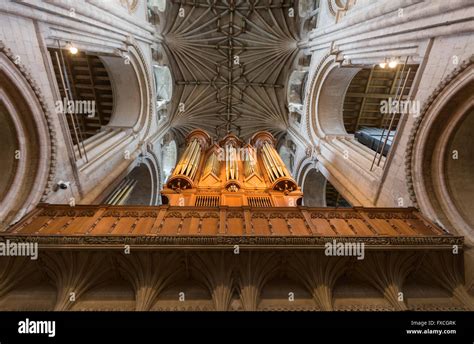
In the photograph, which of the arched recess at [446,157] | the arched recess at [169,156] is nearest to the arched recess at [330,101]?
the arched recess at [446,157]

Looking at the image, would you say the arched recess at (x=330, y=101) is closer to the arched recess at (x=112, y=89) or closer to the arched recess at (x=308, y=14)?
the arched recess at (x=308, y=14)

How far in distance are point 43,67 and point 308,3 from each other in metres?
14.7

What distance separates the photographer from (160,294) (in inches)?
219

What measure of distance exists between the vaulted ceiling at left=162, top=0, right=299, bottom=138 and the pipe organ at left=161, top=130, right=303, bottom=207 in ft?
22.6

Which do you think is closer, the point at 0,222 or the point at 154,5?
the point at 0,222

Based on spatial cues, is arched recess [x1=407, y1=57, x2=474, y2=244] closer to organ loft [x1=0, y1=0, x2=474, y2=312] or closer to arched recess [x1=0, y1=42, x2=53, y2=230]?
organ loft [x1=0, y1=0, x2=474, y2=312]

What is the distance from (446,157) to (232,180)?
579 centimetres

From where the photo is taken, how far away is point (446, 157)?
661cm

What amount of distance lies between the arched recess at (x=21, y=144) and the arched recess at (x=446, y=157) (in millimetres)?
8549

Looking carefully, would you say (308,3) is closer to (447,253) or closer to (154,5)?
(154,5)

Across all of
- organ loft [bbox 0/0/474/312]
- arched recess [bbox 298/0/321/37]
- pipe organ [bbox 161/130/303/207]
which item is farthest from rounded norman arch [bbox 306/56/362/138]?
arched recess [bbox 298/0/321/37]

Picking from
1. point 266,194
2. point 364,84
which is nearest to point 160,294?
point 266,194

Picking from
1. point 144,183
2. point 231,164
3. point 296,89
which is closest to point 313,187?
point 231,164

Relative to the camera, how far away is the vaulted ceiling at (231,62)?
19.0 meters
